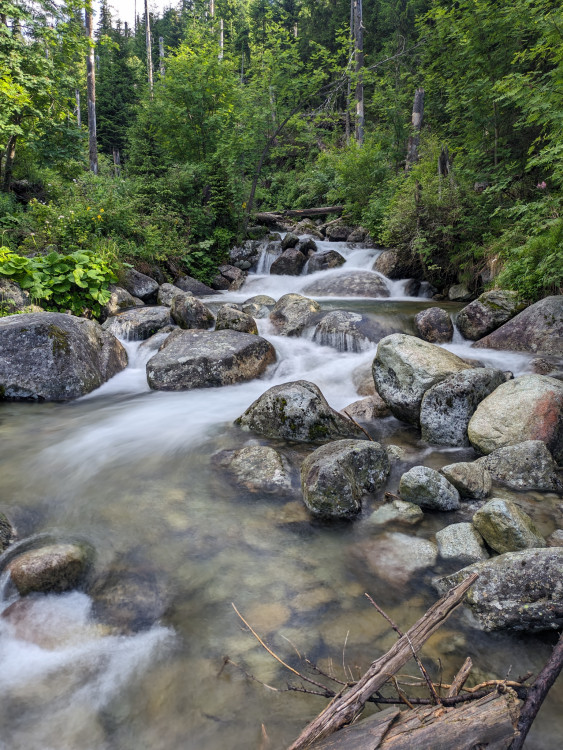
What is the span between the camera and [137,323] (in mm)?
8586

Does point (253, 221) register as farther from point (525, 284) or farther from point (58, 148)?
point (525, 284)

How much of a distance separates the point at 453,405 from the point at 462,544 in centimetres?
210

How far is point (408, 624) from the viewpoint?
255 centimetres

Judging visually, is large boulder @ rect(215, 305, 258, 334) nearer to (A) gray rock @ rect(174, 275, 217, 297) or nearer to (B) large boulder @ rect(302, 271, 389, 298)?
(B) large boulder @ rect(302, 271, 389, 298)

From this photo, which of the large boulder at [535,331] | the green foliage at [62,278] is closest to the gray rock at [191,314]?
the green foliage at [62,278]

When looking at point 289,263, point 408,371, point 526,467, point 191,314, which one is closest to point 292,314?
point 191,314

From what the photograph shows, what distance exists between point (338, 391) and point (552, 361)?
10.5 ft

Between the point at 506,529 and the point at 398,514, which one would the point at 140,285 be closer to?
the point at 398,514

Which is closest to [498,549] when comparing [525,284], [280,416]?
[280,416]

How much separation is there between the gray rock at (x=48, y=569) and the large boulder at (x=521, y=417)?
394 cm

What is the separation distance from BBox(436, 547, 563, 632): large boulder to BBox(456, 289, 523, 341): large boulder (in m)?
5.78

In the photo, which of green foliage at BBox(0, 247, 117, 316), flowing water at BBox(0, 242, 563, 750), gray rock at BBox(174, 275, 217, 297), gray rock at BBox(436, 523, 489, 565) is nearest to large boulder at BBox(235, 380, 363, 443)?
flowing water at BBox(0, 242, 563, 750)

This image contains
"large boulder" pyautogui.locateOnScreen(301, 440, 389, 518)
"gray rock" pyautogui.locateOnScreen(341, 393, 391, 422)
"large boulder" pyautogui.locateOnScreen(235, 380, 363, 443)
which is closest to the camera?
"large boulder" pyautogui.locateOnScreen(301, 440, 389, 518)

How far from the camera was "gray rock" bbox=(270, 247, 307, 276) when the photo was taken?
43.7ft
